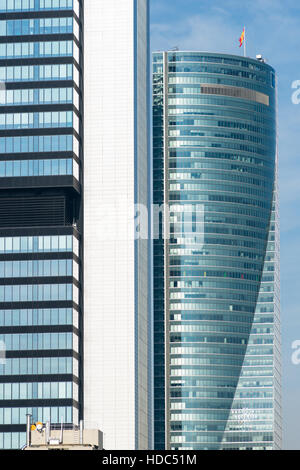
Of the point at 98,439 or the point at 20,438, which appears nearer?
the point at 98,439

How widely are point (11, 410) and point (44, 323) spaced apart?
17738mm

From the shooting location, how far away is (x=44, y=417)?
19200 centimetres
